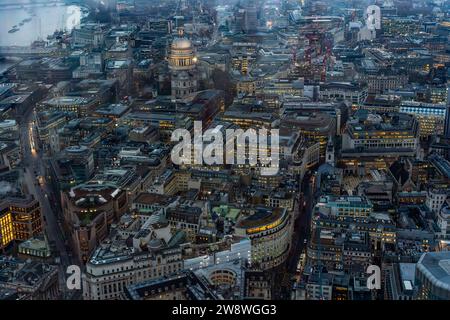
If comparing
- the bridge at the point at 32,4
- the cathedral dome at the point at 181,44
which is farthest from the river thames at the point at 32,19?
the cathedral dome at the point at 181,44

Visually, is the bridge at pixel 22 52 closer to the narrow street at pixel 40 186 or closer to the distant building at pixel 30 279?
the narrow street at pixel 40 186

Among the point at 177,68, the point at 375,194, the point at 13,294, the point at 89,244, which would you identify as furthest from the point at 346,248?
the point at 177,68

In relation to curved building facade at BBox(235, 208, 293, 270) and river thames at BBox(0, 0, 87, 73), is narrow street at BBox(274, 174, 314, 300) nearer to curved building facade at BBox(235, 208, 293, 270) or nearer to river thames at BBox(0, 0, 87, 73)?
curved building facade at BBox(235, 208, 293, 270)

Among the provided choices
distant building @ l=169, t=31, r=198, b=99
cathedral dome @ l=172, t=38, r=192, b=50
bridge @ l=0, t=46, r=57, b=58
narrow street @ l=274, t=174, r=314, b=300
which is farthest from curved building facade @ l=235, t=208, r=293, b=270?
bridge @ l=0, t=46, r=57, b=58

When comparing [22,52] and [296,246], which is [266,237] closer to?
[296,246]

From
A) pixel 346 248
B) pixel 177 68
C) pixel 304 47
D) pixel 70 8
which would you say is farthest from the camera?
pixel 70 8

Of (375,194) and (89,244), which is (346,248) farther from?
(89,244)

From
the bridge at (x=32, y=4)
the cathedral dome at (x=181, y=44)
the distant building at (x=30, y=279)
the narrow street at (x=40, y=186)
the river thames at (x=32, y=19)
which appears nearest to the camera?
the distant building at (x=30, y=279)

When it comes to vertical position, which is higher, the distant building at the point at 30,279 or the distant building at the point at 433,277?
the distant building at the point at 433,277
